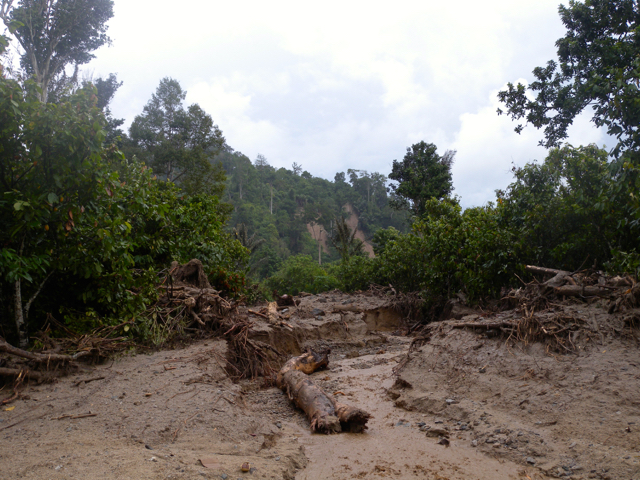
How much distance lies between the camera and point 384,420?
492 cm

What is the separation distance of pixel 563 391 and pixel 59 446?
4672 millimetres

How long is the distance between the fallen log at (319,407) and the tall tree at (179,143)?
15.5m

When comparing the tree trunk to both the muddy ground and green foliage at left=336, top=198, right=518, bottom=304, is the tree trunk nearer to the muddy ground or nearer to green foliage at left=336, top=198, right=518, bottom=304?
the muddy ground

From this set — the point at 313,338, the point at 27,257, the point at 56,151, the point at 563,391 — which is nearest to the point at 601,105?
the point at 563,391

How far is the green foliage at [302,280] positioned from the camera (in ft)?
75.5

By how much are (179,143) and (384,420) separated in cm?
2225

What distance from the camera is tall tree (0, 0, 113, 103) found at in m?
18.3

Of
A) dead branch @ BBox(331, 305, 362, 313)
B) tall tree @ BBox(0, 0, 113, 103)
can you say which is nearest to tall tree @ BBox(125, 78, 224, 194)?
tall tree @ BBox(0, 0, 113, 103)

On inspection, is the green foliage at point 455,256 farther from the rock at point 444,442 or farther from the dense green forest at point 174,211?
the rock at point 444,442

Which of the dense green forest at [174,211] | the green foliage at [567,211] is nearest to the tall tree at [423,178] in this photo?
the dense green forest at [174,211]

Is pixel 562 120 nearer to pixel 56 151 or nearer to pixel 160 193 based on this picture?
pixel 160 193

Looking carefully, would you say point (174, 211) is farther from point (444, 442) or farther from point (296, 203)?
point (296, 203)

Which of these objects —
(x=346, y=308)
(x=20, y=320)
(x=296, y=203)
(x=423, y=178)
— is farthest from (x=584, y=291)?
(x=296, y=203)

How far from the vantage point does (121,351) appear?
223 inches
